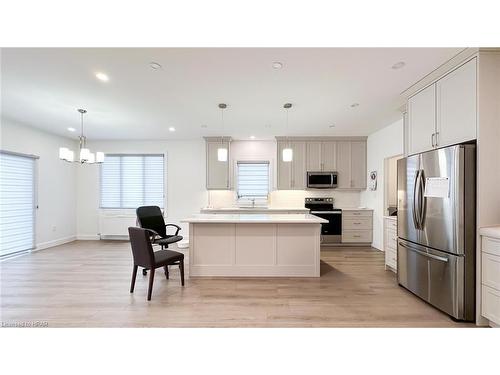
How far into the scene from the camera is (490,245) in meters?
1.91

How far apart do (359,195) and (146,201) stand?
5473 millimetres

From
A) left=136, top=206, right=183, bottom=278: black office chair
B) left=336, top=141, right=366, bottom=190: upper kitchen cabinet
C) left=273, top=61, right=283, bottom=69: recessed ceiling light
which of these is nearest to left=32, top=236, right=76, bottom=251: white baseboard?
left=136, top=206, right=183, bottom=278: black office chair

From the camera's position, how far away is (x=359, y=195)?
553 centimetres

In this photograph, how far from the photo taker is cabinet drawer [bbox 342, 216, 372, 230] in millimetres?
4998

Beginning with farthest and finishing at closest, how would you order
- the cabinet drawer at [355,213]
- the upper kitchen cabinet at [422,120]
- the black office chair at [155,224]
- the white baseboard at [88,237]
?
the white baseboard at [88,237], the cabinet drawer at [355,213], the black office chair at [155,224], the upper kitchen cabinet at [422,120]

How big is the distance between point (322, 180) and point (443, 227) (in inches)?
125

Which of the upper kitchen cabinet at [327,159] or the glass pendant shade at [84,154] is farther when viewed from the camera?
the upper kitchen cabinet at [327,159]

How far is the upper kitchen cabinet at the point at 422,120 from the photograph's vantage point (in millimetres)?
2479

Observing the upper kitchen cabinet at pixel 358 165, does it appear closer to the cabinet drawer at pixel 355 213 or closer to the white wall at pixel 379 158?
the white wall at pixel 379 158

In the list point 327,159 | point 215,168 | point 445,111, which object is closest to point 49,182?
point 215,168

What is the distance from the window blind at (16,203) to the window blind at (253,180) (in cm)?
445

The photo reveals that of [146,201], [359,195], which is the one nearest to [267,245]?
[359,195]

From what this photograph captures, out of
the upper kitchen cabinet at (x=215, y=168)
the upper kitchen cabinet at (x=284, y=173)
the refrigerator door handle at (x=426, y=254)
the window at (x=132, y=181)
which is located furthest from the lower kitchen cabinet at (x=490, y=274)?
the window at (x=132, y=181)

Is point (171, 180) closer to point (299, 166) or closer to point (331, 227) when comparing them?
point (299, 166)
